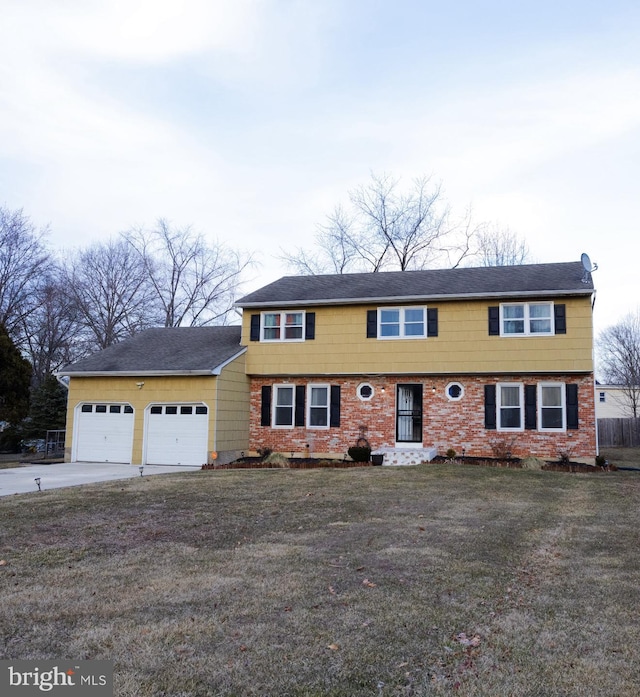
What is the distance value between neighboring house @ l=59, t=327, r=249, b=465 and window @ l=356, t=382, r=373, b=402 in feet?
12.2

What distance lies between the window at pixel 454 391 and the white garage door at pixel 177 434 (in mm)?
7329

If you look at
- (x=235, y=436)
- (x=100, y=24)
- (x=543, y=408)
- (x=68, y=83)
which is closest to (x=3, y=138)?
(x=68, y=83)

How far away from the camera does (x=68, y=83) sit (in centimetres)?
1498

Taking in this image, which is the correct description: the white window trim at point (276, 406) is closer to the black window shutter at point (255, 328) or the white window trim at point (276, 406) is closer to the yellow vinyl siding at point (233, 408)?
the yellow vinyl siding at point (233, 408)

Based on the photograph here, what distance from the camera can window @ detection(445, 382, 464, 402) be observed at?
17984mm

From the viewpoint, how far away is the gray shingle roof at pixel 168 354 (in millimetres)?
18078

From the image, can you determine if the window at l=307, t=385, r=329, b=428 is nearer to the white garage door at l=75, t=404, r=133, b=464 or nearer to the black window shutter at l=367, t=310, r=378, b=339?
the black window shutter at l=367, t=310, r=378, b=339

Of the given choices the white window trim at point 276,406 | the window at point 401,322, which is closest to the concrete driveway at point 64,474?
the white window trim at point 276,406

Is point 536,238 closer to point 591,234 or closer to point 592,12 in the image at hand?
point 591,234

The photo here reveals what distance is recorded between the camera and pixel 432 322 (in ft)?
59.5

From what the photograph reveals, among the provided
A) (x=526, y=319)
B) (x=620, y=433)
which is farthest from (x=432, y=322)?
(x=620, y=433)

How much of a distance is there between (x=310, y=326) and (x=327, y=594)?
1428 centimetres

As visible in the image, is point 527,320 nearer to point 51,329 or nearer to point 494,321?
point 494,321

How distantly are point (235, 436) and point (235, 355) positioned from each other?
2.55 metres
